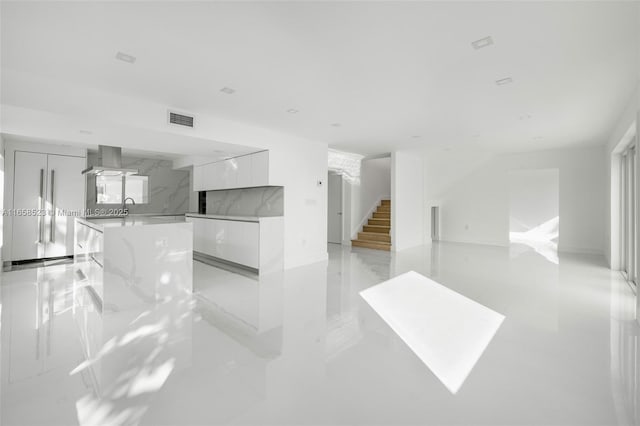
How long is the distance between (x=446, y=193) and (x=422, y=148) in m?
2.67

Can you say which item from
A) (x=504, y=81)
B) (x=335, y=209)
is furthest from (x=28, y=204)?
(x=504, y=81)

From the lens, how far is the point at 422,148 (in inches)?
281

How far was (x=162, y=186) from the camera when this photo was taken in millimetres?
8125

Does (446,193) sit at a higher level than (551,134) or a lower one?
lower

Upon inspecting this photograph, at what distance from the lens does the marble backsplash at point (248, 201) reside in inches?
224

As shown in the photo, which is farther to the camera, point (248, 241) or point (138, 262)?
point (248, 241)

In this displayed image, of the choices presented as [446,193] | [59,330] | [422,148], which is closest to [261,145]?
[59,330]

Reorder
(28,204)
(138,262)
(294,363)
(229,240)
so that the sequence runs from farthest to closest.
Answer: (229,240)
(28,204)
(138,262)
(294,363)

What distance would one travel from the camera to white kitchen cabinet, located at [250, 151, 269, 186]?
526 cm

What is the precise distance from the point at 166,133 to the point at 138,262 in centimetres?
165

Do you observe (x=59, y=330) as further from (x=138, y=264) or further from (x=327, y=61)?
(x=327, y=61)

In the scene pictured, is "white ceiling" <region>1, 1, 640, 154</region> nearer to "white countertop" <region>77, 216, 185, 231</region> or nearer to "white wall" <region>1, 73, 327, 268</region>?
"white wall" <region>1, 73, 327, 268</region>

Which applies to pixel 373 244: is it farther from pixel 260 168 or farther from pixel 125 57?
pixel 125 57

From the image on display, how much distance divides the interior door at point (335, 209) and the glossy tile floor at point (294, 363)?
4819mm
